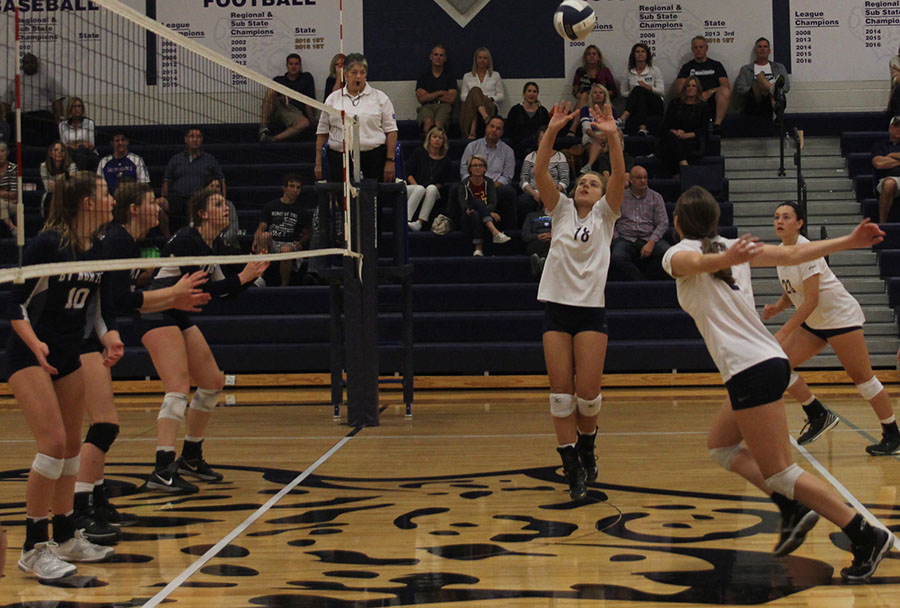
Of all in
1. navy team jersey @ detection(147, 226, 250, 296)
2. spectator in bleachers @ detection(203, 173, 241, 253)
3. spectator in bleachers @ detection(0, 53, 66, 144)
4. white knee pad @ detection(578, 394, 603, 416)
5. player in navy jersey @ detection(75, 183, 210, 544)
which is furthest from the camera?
spectator in bleachers @ detection(0, 53, 66, 144)

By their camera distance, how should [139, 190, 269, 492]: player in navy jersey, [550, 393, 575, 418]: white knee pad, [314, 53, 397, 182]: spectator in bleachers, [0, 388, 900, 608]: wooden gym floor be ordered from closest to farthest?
A: [0, 388, 900, 608]: wooden gym floor < [550, 393, 575, 418]: white knee pad < [139, 190, 269, 492]: player in navy jersey < [314, 53, 397, 182]: spectator in bleachers

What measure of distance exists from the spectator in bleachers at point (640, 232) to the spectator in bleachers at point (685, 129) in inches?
54.9

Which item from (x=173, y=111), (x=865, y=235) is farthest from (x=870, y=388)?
(x=173, y=111)

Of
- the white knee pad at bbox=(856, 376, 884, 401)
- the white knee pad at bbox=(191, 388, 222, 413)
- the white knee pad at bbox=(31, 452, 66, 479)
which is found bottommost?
the white knee pad at bbox=(856, 376, 884, 401)

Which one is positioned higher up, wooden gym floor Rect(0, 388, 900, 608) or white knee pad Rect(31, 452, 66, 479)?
white knee pad Rect(31, 452, 66, 479)

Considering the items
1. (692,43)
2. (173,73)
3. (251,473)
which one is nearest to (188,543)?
(251,473)

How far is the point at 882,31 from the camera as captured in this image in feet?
46.1

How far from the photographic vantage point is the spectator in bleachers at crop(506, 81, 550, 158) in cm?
1303

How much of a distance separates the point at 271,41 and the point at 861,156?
309 inches

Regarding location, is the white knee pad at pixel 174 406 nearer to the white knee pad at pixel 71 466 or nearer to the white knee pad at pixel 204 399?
the white knee pad at pixel 204 399

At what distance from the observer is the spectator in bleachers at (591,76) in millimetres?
13438

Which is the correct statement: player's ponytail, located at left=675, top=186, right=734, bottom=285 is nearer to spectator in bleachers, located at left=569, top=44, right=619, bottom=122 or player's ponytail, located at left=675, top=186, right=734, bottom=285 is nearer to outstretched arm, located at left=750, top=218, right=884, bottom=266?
outstretched arm, located at left=750, top=218, right=884, bottom=266

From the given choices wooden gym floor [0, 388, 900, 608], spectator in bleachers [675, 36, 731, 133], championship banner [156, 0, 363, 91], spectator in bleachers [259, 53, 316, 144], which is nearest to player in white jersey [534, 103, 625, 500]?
wooden gym floor [0, 388, 900, 608]

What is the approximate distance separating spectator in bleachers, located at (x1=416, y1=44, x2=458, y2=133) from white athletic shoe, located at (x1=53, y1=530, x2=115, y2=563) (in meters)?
9.39
